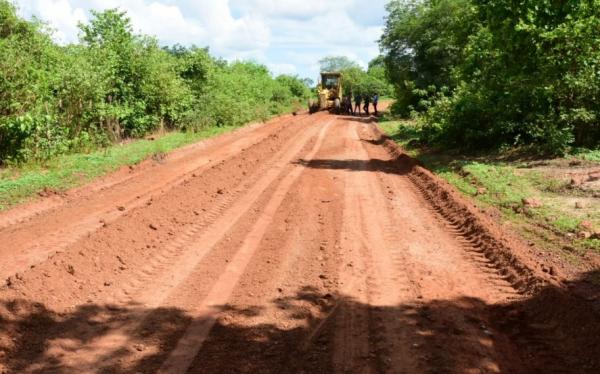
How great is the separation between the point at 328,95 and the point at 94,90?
29554 millimetres

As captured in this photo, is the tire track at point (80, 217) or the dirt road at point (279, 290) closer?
the dirt road at point (279, 290)

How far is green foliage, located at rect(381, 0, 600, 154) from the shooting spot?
1438cm

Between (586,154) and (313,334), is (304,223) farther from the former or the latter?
(586,154)

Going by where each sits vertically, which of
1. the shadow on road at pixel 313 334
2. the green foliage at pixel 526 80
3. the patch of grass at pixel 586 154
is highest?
the green foliage at pixel 526 80

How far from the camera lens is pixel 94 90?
17875mm

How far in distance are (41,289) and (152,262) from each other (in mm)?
1554

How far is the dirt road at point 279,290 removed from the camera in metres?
5.00

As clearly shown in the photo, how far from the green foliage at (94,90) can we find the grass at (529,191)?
1071 centimetres

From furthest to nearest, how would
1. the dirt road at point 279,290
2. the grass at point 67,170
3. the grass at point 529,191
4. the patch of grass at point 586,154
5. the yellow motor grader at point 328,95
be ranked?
the yellow motor grader at point 328,95, the patch of grass at point 586,154, the grass at point 67,170, the grass at point 529,191, the dirt road at point 279,290

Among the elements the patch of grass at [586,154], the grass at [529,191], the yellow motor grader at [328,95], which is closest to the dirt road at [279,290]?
the grass at [529,191]

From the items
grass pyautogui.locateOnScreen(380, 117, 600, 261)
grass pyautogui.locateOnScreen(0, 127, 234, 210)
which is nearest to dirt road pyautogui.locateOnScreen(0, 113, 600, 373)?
grass pyautogui.locateOnScreen(380, 117, 600, 261)

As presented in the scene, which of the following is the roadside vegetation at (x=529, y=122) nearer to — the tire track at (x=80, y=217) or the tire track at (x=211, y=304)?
the tire track at (x=211, y=304)

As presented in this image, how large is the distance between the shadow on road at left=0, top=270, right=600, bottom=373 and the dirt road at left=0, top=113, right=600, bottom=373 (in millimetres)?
20

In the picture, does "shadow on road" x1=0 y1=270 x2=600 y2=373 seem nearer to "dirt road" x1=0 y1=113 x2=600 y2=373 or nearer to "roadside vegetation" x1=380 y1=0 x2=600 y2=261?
"dirt road" x1=0 y1=113 x2=600 y2=373
